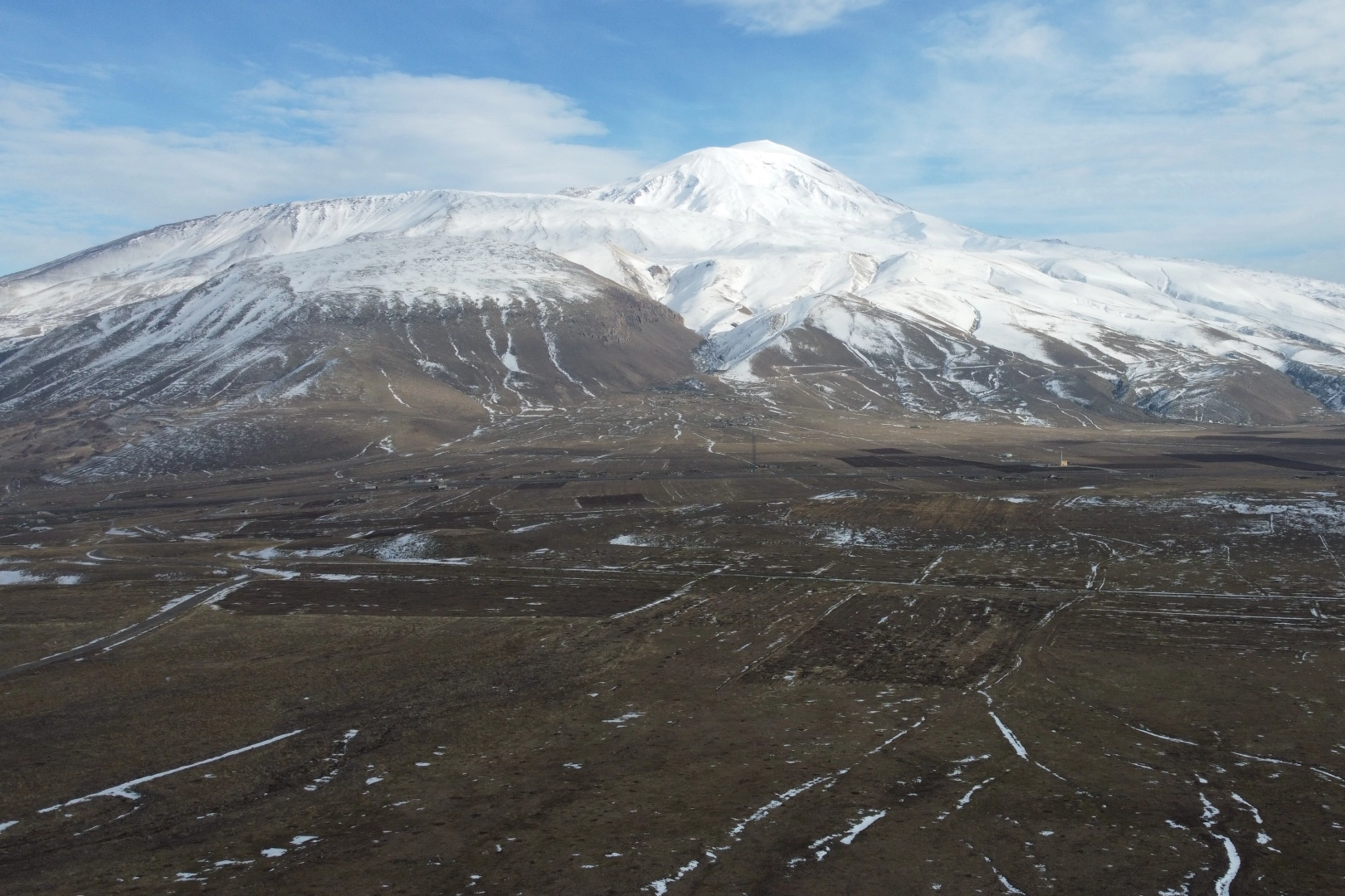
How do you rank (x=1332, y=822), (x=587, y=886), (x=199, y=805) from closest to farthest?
(x=587, y=886) → (x=1332, y=822) → (x=199, y=805)

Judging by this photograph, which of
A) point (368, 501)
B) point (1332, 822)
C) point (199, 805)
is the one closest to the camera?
point (1332, 822)

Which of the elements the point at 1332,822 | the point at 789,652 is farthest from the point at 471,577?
the point at 1332,822

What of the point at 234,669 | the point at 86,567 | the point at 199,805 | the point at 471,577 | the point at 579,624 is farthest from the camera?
the point at 86,567

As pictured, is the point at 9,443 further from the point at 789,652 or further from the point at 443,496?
the point at 789,652

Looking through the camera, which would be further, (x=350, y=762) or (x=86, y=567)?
(x=86, y=567)

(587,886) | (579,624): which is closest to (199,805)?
(587,886)

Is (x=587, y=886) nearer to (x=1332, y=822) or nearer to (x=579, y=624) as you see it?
(x=1332, y=822)
